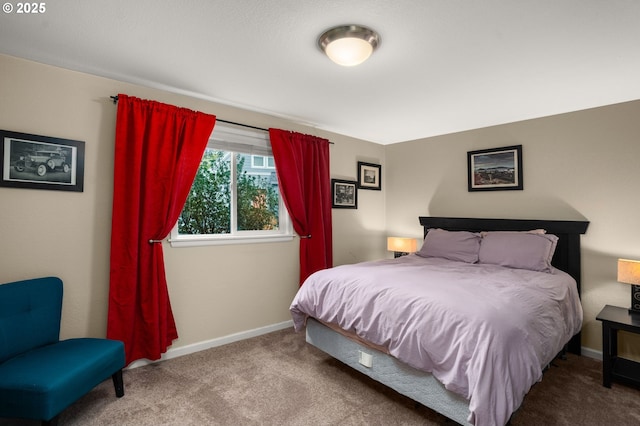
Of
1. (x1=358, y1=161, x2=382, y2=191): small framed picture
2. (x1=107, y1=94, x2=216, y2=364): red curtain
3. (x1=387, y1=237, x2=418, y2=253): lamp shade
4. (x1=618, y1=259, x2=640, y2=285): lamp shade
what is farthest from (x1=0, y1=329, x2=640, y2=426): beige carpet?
(x1=358, y1=161, x2=382, y2=191): small framed picture

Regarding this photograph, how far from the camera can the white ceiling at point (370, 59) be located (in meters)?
1.72

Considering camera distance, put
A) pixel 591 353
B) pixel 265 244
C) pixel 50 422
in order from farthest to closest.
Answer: pixel 265 244
pixel 591 353
pixel 50 422

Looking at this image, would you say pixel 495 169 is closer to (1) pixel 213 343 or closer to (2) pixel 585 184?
(2) pixel 585 184

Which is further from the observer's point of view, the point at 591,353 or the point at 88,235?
the point at 591,353

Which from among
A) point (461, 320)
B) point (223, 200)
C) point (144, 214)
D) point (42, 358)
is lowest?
point (42, 358)

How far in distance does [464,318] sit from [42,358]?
2.43 meters

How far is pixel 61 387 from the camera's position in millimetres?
1706

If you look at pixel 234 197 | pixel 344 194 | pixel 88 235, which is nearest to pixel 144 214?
pixel 88 235

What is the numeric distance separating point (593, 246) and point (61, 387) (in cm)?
420

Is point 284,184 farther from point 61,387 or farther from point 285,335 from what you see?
point 61,387

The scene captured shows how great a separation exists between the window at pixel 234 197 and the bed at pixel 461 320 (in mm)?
1076

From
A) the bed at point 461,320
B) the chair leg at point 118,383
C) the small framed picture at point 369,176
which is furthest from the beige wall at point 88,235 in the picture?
the small framed picture at point 369,176

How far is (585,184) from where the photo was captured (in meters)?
3.12

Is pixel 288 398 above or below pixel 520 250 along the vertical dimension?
below
